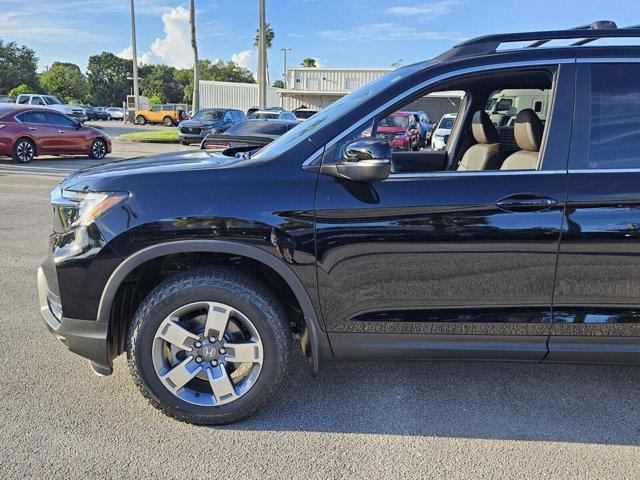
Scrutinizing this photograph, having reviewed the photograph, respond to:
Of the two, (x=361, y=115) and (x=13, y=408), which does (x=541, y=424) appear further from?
(x=13, y=408)

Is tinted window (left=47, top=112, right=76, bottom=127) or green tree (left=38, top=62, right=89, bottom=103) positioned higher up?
green tree (left=38, top=62, right=89, bottom=103)

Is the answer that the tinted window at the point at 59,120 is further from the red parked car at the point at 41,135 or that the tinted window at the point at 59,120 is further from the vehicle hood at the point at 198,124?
the vehicle hood at the point at 198,124

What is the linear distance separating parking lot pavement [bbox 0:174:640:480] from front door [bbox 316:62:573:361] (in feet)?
1.57

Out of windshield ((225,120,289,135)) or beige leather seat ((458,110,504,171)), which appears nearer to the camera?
beige leather seat ((458,110,504,171))

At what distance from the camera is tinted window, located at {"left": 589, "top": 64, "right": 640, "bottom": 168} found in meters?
2.56

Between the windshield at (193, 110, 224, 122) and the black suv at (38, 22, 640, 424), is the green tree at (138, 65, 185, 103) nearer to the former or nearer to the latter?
the windshield at (193, 110, 224, 122)

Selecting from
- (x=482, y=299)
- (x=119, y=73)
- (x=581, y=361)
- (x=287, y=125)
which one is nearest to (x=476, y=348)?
(x=482, y=299)

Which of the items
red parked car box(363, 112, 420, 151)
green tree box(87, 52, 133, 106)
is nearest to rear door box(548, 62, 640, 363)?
red parked car box(363, 112, 420, 151)

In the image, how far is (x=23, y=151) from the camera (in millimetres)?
13898

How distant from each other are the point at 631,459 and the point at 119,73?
101m

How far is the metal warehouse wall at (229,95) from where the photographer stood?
4741 cm

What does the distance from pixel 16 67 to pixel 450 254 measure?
85.7m

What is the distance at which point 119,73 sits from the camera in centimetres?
9094

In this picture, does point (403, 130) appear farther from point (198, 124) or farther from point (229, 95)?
point (229, 95)
